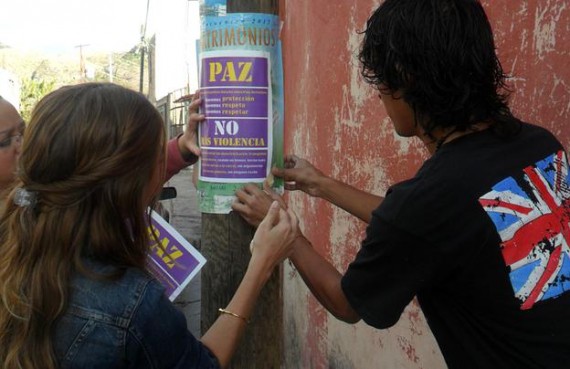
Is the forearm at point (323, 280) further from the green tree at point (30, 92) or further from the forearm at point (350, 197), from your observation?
the green tree at point (30, 92)

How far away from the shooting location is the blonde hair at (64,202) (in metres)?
1.38

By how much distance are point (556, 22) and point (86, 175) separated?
145 cm

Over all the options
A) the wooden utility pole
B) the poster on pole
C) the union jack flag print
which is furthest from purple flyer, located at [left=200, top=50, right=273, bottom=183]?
the union jack flag print

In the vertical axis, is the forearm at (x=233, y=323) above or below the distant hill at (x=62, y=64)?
above

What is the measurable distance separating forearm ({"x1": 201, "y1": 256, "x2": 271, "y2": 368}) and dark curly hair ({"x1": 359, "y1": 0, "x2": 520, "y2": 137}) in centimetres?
63

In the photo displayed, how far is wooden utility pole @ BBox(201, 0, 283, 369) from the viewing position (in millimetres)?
2021

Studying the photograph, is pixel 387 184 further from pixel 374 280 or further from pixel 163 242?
pixel 374 280

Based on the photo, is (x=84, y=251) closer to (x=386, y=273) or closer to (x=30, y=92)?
(x=386, y=273)

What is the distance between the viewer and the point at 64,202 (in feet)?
4.64

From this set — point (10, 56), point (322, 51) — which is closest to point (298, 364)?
point (322, 51)

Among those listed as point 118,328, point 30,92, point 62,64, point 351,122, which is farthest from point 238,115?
point 62,64

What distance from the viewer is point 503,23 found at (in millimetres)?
2098

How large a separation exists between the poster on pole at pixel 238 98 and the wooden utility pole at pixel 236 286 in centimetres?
10

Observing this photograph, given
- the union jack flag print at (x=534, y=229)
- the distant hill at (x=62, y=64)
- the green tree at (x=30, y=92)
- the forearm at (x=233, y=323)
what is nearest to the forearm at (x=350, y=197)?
the forearm at (x=233, y=323)
